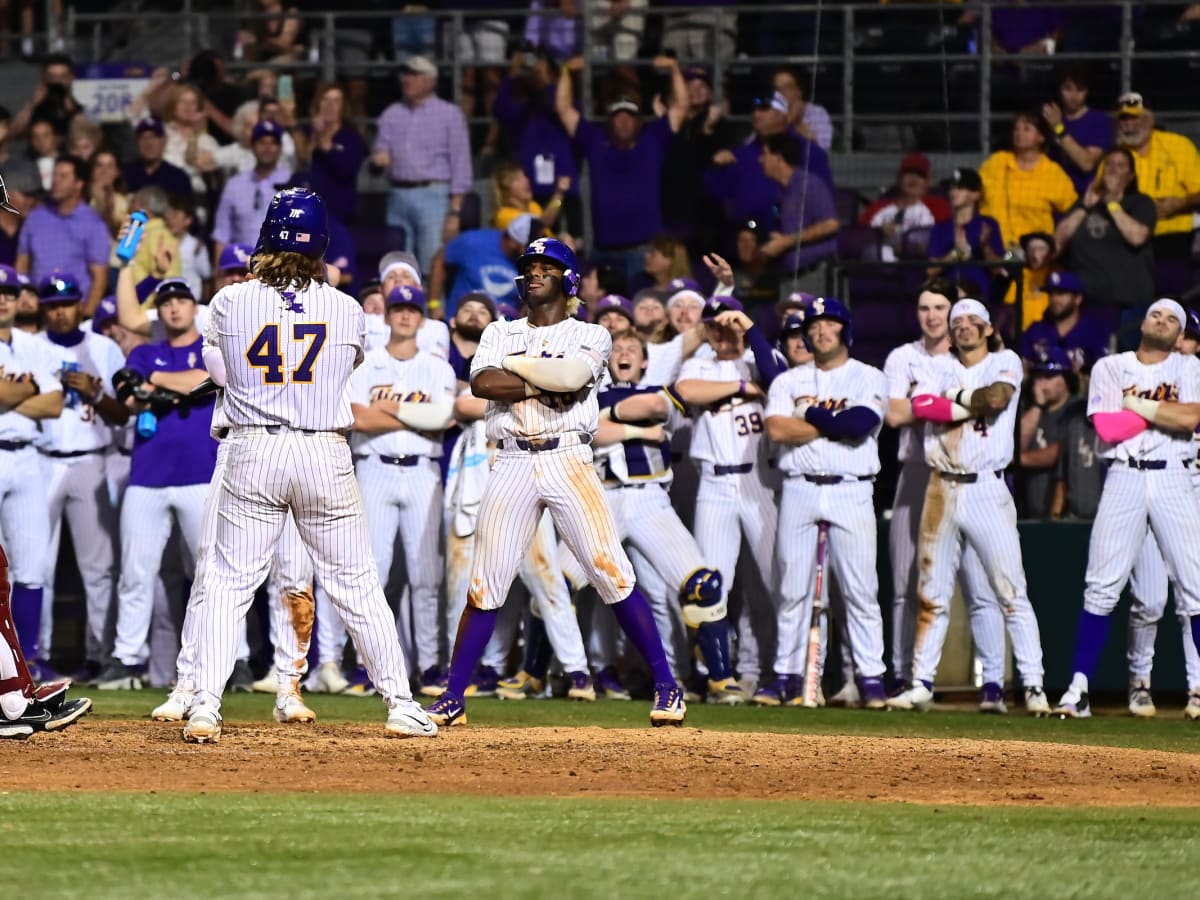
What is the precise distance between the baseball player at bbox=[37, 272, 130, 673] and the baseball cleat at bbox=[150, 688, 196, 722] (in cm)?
361

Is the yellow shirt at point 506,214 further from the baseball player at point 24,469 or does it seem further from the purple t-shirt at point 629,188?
the baseball player at point 24,469

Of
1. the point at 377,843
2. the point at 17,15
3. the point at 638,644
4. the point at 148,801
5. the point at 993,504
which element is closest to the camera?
the point at 377,843

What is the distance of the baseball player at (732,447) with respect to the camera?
11516 millimetres

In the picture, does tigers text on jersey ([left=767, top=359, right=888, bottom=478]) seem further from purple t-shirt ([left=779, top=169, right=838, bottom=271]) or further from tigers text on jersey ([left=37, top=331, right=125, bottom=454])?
tigers text on jersey ([left=37, top=331, right=125, bottom=454])

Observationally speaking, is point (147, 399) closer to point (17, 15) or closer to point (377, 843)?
point (377, 843)

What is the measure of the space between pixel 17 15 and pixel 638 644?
11.9 metres

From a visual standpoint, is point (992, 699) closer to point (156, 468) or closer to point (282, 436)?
point (156, 468)

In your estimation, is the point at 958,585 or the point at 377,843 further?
the point at 958,585

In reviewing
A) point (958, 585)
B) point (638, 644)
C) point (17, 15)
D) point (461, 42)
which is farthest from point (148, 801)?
point (17, 15)

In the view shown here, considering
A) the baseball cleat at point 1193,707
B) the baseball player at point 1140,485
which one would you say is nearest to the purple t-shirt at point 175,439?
the baseball player at point 1140,485

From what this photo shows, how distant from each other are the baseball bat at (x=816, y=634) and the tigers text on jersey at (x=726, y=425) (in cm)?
70

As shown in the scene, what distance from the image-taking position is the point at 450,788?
671 cm

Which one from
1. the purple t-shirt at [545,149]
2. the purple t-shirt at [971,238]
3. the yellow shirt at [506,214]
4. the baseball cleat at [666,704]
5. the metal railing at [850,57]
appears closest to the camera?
the baseball cleat at [666,704]

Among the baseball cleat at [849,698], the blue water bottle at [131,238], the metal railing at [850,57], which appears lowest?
the baseball cleat at [849,698]
